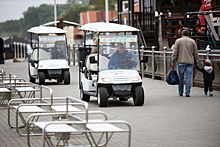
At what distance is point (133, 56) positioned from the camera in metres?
11.8

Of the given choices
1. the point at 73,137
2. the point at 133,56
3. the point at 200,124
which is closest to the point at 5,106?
the point at 133,56

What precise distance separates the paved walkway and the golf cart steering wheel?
112cm

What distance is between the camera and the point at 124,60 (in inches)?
459

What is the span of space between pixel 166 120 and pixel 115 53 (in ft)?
10.0

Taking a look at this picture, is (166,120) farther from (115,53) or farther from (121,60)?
(115,53)

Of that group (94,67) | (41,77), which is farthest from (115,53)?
(41,77)

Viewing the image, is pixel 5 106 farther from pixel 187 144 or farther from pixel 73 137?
pixel 187 144

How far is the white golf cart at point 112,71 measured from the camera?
11070mm

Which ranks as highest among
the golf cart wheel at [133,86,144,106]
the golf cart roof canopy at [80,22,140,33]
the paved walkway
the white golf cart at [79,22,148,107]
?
the golf cart roof canopy at [80,22,140,33]

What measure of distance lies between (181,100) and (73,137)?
548 cm

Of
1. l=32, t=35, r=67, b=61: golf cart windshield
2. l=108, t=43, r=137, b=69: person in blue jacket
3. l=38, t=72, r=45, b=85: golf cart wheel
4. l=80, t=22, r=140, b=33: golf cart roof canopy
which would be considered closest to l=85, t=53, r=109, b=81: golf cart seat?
l=108, t=43, r=137, b=69: person in blue jacket

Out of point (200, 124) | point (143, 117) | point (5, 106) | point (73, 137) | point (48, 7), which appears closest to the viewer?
point (73, 137)

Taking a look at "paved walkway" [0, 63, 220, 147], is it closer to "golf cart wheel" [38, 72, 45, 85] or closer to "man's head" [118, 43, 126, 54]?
"man's head" [118, 43, 126, 54]

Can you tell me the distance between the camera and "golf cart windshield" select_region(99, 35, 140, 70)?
38.0 feet
